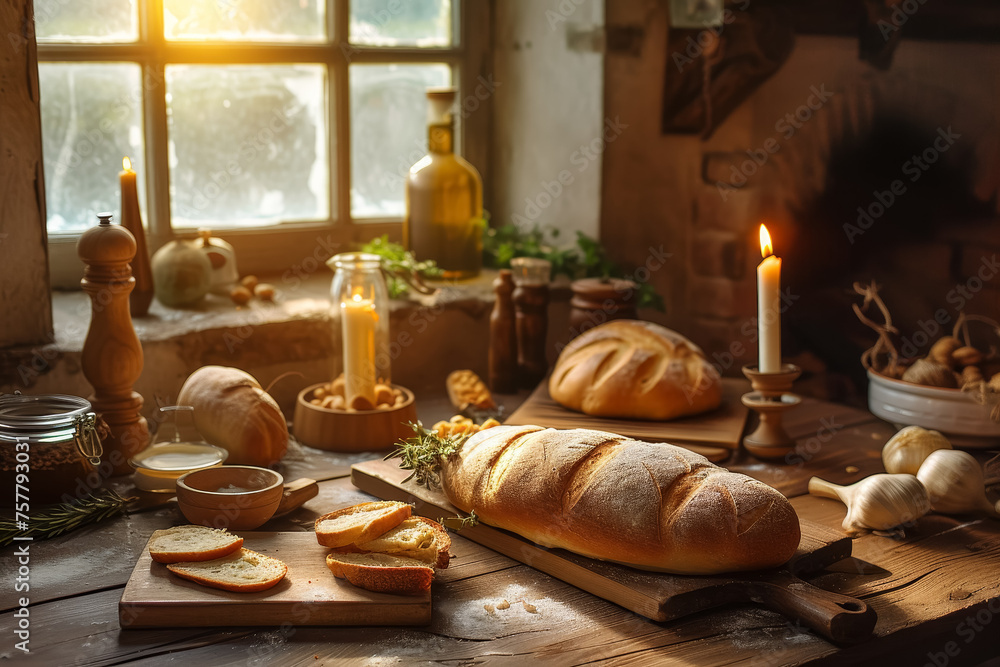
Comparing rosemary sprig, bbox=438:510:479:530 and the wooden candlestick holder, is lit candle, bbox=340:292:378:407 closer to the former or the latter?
rosemary sprig, bbox=438:510:479:530

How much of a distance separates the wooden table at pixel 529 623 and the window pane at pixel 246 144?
913 mm

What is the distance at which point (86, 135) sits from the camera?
1.93 meters

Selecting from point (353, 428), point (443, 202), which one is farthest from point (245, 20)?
point (353, 428)

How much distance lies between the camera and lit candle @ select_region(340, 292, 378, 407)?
64.3 inches

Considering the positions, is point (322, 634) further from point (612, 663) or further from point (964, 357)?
point (964, 357)

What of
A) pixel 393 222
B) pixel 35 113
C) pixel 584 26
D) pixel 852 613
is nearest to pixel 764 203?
pixel 584 26

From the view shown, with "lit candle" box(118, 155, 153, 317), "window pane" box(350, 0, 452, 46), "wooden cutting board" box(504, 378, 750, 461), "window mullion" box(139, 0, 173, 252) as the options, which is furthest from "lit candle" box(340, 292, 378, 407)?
"window pane" box(350, 0, 452, 46)

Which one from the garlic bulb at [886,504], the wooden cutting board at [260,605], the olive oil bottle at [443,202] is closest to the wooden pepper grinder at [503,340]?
the olive oil bottle at [443,202]

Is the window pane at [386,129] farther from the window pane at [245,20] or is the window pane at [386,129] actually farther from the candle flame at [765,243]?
the candle flame at [765,243]

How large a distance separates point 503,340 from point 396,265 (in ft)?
0.91

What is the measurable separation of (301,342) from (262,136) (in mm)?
521

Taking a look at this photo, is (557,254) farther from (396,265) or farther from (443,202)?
(396,265)

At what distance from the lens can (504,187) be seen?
245cm

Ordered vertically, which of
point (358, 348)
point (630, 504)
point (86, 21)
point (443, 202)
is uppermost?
point (86, 21)
